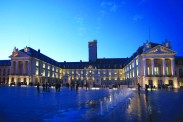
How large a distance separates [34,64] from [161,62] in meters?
59.4

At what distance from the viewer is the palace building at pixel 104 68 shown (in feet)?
256

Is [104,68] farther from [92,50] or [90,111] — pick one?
[90,111]

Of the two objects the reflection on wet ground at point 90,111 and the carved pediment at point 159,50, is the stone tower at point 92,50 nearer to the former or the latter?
the carved pediment at point 159,50

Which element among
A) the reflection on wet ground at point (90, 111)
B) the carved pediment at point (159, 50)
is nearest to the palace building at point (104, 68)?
the carved pediment at point (159, 50)

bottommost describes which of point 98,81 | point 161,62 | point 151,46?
point 98,81

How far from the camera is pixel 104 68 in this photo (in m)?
133

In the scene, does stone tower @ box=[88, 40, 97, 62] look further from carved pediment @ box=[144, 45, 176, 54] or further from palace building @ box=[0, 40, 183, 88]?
carved pediment @ box=[144, 45, 176, 54]

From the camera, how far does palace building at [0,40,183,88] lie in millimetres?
78062

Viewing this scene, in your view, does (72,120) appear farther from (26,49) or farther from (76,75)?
(76,75)

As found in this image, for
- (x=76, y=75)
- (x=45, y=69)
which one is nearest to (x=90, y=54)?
(x=76, y=75)

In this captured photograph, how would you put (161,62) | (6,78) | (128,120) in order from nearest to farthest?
(128,120), (161,62), (6,78)

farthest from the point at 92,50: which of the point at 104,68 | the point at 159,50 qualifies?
the point at 159,50

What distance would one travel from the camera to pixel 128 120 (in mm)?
9227

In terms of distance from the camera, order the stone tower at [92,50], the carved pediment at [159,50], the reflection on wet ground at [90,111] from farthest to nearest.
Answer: the stone tower at [92,50], the carved pediment at [159,50], the reflection on wet ground at [90,111]
